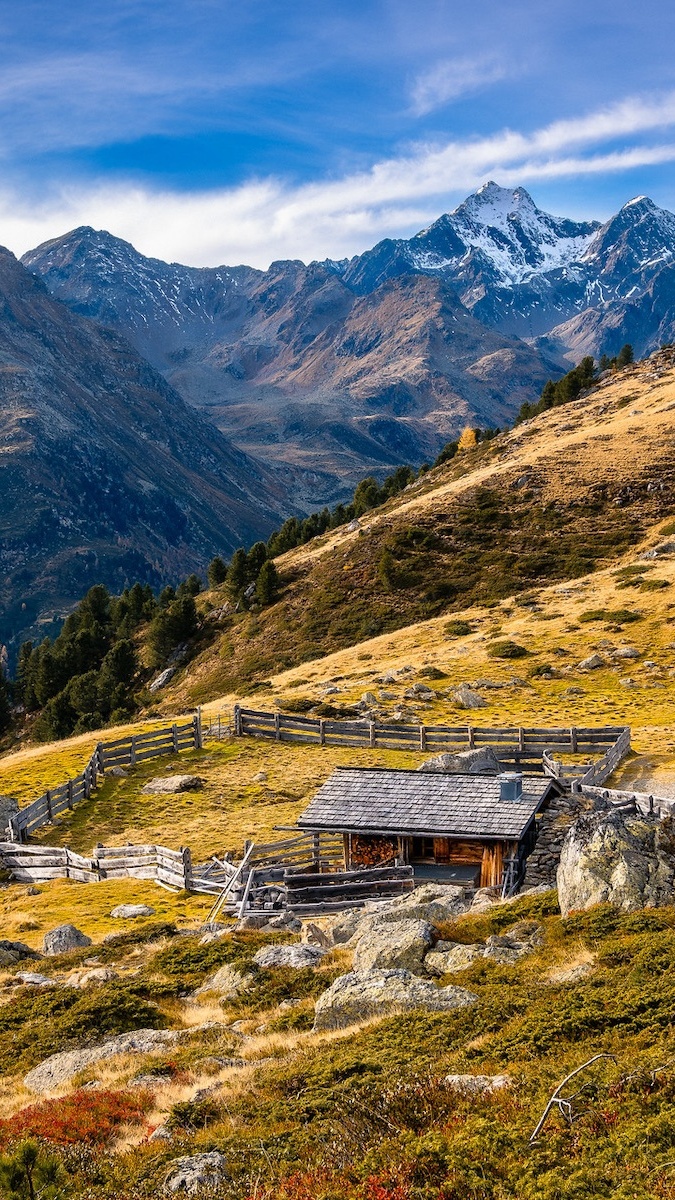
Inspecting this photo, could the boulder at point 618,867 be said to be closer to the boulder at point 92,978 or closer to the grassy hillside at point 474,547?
the boulder at point 92,978

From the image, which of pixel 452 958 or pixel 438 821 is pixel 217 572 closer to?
pixel 438 821

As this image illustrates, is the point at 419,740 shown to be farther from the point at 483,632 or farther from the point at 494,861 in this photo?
the point at 483,632

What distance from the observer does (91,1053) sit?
16.4 m

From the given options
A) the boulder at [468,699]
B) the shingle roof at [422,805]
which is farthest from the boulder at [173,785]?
the boulder at [468,699]

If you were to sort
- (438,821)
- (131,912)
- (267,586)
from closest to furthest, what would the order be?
(438,821), (131,912), (267,586)

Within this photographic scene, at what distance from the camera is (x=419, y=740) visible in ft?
155

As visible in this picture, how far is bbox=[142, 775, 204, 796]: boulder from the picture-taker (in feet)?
141

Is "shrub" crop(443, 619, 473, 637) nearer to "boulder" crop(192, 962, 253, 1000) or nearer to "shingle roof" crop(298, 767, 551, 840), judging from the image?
"shingle roof" crop(298, 767, 551, 840)

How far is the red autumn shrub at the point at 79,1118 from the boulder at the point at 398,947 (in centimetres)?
578

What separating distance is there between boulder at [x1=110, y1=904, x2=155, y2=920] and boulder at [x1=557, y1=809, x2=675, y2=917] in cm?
1482

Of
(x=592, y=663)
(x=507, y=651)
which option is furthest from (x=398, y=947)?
(x=507, y=651)

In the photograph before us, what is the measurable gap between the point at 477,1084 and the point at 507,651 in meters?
53.9

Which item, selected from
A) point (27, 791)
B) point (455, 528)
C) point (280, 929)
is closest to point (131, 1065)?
point (280, 929)

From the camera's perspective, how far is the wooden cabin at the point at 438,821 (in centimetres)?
2794
